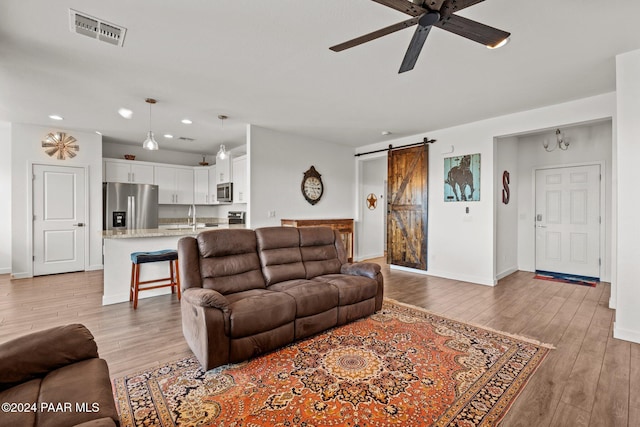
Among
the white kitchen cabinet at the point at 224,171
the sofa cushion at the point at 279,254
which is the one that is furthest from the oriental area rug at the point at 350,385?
the white kitchen cabinet at the point at 224,171

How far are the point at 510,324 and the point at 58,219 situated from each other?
Result: 7.24 metres

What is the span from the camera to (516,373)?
2238 millimetres

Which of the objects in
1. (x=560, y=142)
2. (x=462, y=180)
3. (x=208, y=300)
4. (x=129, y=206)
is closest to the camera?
Answer: (x=208, y=300)

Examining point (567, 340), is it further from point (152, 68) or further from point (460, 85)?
point (152, 68)

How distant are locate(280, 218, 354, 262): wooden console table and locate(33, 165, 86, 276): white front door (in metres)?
3.87

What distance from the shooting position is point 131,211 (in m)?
6.23

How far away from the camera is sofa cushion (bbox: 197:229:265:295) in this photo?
2828 mm

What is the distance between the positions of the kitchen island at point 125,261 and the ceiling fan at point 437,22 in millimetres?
3483

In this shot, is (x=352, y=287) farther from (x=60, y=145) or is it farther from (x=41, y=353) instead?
(x=60, y=145)

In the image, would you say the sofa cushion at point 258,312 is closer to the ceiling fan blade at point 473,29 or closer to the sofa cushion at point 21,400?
the sofa cushion at point 21,400

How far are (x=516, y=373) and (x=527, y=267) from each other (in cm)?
431

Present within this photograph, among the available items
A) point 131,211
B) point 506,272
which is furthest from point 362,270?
point 131,211

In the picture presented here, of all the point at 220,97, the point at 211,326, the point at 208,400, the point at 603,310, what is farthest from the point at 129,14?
the point at 603,310

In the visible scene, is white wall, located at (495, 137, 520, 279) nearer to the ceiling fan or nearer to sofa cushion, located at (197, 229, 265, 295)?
the ceiling fan
